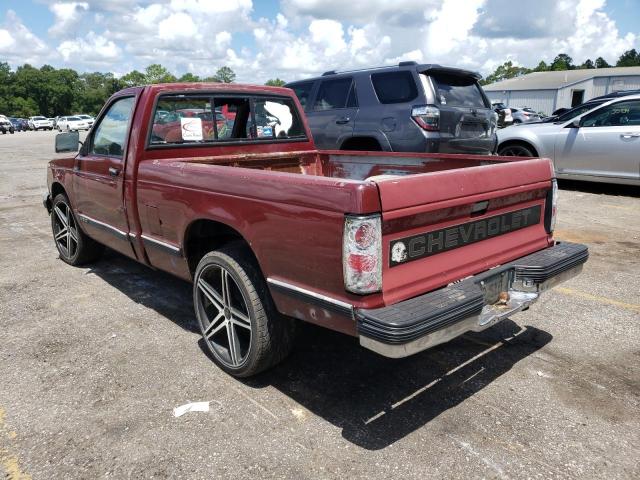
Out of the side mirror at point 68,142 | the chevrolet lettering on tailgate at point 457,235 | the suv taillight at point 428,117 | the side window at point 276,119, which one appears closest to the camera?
the chevrolet lettering on tailgate at point 457,235

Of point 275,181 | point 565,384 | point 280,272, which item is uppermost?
point 275,181

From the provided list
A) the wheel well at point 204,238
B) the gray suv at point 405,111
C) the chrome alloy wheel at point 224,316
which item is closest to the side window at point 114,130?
the wheel well at point 204,238

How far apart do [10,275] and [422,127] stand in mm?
5302

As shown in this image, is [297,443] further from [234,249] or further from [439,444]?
[234,249]

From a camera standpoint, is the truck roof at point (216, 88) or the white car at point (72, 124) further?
the white car at point (72, 124)

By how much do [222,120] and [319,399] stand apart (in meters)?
2.51

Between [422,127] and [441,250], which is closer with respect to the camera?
[441,250]

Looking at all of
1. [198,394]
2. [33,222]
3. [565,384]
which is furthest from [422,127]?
[33,222]

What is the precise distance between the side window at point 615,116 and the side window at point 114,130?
7.89 m

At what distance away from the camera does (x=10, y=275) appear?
5387mm

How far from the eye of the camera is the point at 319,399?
307 cm

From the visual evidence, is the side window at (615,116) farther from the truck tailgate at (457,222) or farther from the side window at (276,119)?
the truck tailgate at (457,222)

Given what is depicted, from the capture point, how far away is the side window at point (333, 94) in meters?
8.23

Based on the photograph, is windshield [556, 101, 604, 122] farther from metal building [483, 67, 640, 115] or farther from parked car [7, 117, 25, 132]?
parked car [7, 117, 25, 132]
